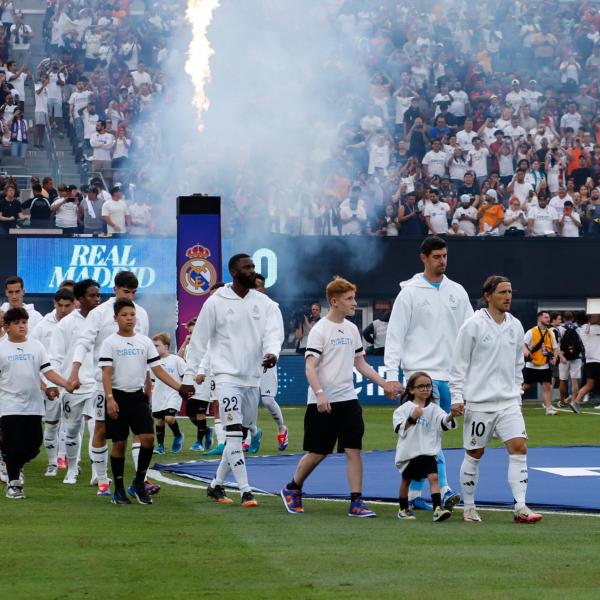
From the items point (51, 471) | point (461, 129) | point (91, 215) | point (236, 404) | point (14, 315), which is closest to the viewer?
point (236, 404)

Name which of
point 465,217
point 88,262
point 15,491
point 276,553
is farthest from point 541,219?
point 276,553

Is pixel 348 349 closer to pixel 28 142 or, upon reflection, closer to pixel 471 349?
pixel 471 349

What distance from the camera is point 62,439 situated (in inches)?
658

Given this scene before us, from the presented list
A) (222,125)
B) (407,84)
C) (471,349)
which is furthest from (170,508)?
(407,84)

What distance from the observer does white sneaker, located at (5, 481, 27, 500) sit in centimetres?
1350

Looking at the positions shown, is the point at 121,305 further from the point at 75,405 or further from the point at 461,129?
the point at 461,129

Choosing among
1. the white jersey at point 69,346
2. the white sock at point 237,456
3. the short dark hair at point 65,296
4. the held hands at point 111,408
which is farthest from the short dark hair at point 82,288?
the white sock at point 237,456

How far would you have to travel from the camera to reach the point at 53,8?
34.2 metres

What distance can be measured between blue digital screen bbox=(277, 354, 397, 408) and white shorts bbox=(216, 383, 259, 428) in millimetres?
17159

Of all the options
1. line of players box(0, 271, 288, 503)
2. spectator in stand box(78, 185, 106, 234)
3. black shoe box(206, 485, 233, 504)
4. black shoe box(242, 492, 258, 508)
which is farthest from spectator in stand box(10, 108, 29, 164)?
black shoe box(242, 492, 258, 508)

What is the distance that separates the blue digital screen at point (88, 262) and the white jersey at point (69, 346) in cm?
1268

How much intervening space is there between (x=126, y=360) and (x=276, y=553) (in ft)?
12.5

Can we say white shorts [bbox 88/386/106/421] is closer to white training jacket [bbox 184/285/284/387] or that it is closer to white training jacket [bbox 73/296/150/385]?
white training jacket [bbox 73/296/150/385]

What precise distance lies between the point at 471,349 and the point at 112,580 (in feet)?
13.2
